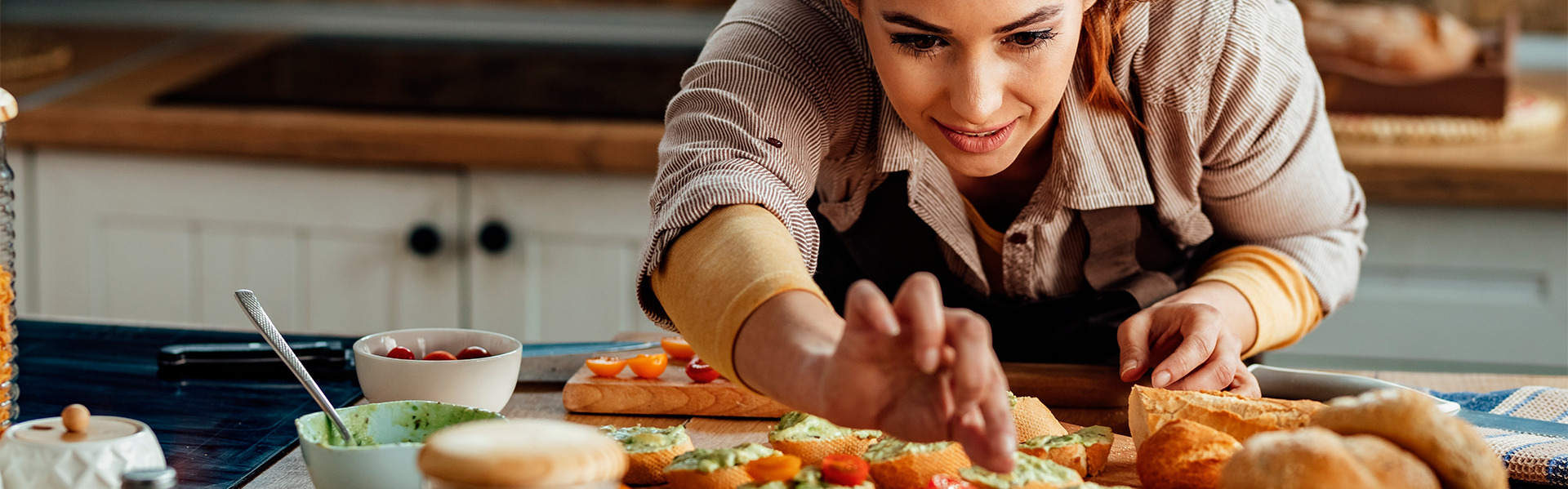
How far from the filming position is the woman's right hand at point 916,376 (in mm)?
613

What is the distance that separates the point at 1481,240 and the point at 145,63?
227 cm

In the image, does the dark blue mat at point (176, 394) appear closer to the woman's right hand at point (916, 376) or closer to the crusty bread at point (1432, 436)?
the woman's right hand at point (916, 376)

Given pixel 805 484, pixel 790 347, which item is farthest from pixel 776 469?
pixel 790 347

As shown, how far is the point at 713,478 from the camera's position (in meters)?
0.84

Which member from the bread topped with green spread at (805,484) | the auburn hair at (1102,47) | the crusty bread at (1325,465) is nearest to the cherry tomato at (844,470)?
the bread topped with green spread at (805,484)

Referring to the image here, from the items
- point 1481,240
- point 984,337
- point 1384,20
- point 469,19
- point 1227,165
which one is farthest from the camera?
point 469,19

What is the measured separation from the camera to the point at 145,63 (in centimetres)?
248

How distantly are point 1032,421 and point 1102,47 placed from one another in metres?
0.31

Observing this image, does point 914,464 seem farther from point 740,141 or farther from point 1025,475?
point 740,141

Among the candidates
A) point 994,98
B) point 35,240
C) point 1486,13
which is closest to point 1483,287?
point 1486,13

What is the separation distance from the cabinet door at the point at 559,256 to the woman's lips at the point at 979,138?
1.14 meters

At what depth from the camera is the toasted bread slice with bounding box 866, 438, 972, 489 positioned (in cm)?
84

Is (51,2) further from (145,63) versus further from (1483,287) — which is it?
(1483,287)

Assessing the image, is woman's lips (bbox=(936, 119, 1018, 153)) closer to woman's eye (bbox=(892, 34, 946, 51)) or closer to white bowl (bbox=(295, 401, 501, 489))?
woman's eye (bbox=(892, 34, 946, 51))
